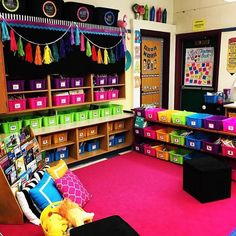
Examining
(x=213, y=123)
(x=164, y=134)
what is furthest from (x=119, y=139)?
(x=213, y=123)

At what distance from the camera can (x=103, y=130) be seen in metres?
4.53

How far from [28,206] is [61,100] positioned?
6.20 feet

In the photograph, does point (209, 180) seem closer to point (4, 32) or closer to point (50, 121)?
point (50, 121)

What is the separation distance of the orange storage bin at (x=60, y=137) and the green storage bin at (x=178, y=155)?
1.65 meters

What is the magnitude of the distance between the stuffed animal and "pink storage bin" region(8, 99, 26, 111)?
172 centimetres

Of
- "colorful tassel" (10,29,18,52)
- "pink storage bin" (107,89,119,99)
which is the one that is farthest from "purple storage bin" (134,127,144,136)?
"colorful tassel" (10,29,18,52)

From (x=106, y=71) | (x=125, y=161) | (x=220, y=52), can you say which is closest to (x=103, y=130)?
(x=125, y=161)

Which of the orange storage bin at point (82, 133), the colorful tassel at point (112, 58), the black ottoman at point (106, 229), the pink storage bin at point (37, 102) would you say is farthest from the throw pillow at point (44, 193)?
the colorful tassel at point (112, 58)

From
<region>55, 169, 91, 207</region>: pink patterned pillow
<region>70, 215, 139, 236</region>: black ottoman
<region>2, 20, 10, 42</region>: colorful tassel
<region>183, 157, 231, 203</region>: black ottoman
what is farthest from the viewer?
<region>2, 20, 10, 42</region>: colorful tassel

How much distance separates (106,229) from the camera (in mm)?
1985

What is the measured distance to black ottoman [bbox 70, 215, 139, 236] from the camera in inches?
76.4

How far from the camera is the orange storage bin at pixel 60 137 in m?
4.00

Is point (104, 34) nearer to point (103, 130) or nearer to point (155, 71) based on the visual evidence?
point (103, 130)

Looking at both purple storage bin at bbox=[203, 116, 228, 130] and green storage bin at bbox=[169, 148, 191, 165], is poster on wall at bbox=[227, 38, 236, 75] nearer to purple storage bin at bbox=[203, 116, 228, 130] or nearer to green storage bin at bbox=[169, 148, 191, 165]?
purple storage bin at bbox=[203, 116, 228, 130]
